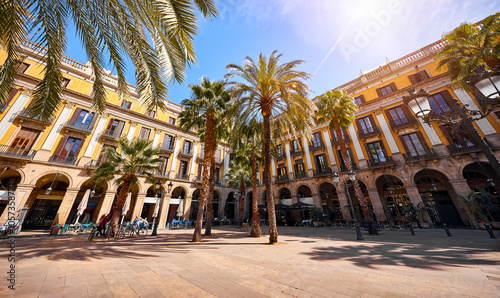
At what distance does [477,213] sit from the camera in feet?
38.1

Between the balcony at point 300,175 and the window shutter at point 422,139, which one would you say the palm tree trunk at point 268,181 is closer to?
the balcony at point 300,175

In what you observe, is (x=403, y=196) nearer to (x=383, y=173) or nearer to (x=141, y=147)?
(x=383, y=173)

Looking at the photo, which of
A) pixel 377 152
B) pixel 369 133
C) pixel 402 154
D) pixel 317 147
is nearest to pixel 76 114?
pixel 317 147

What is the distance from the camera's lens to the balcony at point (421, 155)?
1476 centimetres

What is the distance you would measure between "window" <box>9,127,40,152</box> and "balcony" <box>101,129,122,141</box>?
177 inches

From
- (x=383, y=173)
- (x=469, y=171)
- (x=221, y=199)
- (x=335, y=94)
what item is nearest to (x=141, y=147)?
(x=221, y=199)

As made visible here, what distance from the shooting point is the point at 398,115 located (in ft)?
57.4

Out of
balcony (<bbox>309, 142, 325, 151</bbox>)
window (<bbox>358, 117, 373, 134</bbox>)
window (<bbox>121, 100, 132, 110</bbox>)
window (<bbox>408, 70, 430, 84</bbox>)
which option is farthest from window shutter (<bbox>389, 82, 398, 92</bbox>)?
window (<bbox>121, 100, 132, 110</bbox>)

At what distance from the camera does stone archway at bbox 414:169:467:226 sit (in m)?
14.2

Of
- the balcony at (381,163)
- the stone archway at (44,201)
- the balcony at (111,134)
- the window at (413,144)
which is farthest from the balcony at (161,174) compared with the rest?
the window at (413,144)

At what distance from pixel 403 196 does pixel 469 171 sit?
17.2 feet

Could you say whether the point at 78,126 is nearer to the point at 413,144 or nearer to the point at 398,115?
the point at 398,115

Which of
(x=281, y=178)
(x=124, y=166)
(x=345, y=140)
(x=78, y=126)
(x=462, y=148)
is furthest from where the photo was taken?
(x=281, y=178)

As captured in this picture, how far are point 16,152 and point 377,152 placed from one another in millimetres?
32638
